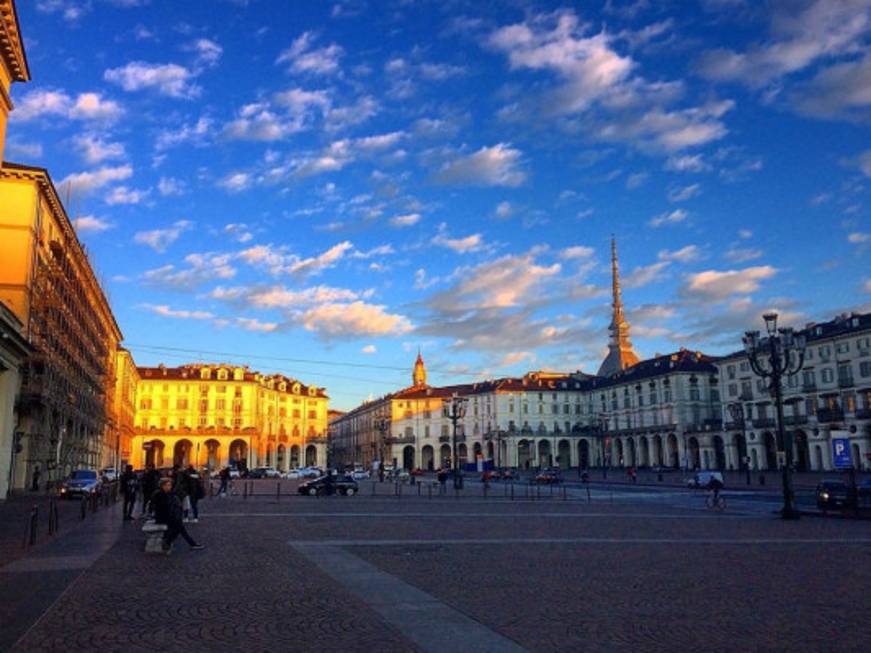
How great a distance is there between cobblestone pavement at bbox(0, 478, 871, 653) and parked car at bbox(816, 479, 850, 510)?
8.72 m

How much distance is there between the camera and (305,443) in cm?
13400

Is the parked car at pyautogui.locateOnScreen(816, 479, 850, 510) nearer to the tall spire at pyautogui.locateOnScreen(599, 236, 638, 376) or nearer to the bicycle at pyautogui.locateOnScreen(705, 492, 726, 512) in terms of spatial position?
the bicycle at pyautogui.locateOnScreen(705, 492, 726, 512)

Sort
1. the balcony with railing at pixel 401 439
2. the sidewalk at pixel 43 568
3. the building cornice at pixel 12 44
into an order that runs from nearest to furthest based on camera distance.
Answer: the sidewalk at pixel 43 568 < the building cornice at pixel 12 44 < the balcony with railing at pixel 401 439

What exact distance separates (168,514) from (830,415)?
77.2 m

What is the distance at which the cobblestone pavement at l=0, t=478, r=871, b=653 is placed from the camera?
8.09m

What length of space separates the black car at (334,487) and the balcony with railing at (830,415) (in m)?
54.3

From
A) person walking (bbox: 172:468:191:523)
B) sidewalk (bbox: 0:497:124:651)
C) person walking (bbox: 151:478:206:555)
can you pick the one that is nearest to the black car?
sidewalk (bbox: 0:497:124:651)

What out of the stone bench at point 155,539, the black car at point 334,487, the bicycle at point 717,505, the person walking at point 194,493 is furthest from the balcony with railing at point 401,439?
the stone bench at point 155,539

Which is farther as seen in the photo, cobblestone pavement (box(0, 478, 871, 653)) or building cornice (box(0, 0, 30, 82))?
building cornice (box(0, 0, 30, 82))

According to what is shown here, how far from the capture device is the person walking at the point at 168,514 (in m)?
15.5

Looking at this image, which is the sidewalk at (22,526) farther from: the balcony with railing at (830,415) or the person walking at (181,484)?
the balcony with railing at (830,415)

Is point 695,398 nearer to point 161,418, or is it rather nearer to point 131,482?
point 161,418

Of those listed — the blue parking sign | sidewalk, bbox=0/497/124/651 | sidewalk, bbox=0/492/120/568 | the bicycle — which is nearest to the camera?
sidewalk, bbox=0/497/124/651

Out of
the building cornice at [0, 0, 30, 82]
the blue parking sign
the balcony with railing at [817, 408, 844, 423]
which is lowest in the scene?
the blue parking sign
